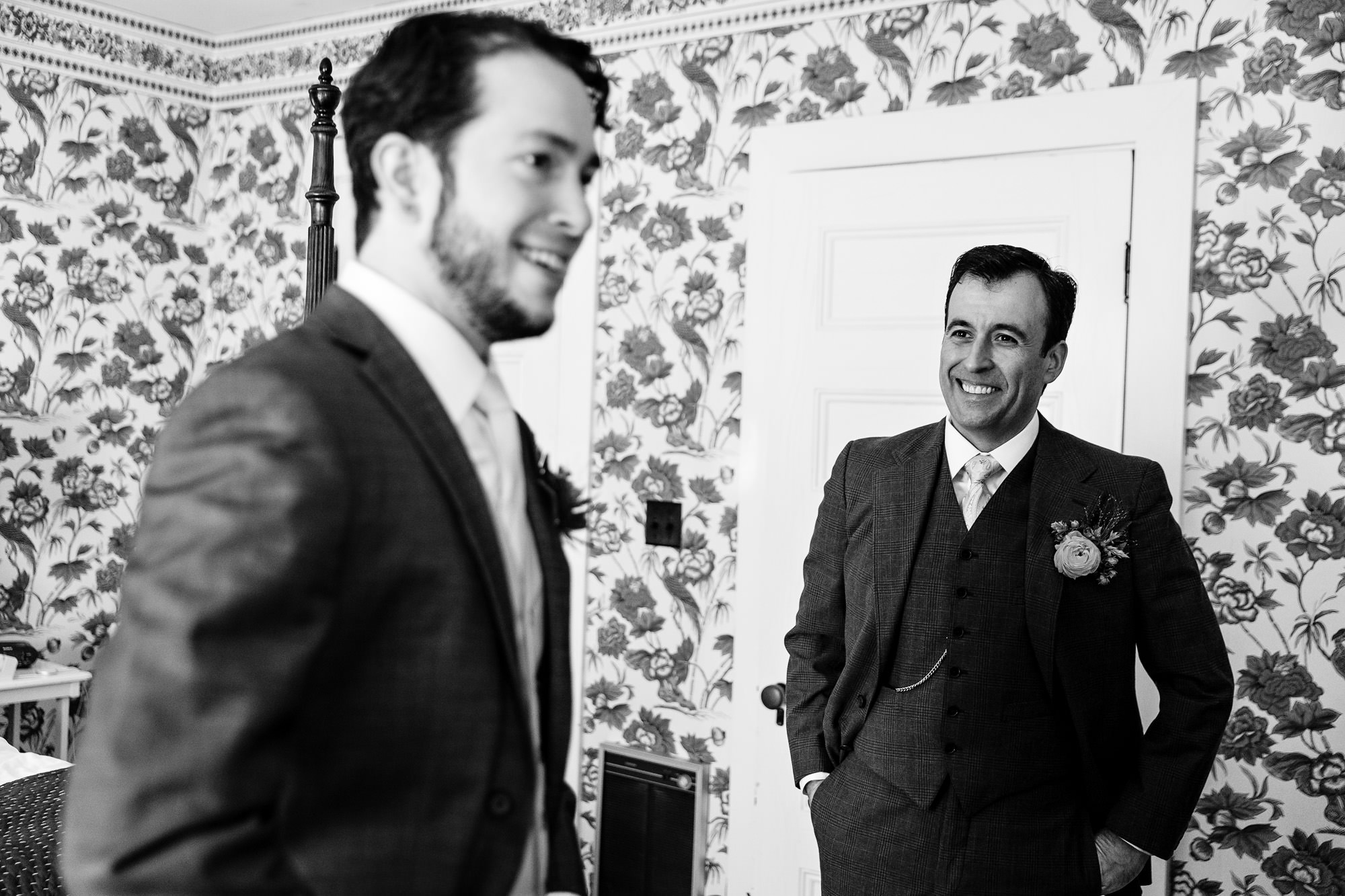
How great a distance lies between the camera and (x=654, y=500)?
9.78 ft

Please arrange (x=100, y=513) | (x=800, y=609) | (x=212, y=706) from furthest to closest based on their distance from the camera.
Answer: (x=100, y=513) → (x=800, y=609) → (x=212, y=706)

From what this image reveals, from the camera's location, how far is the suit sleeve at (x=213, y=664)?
0.60 metres

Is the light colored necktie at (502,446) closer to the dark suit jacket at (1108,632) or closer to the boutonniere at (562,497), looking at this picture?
the boutonniere at (562,497)

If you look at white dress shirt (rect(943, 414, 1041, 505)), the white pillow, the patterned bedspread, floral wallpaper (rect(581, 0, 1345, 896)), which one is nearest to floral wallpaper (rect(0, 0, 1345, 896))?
floral wallpaper (rect(581, 0, 1345, 896))

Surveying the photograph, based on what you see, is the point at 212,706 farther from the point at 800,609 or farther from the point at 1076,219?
the point at 1076,219

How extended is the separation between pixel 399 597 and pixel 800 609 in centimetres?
148

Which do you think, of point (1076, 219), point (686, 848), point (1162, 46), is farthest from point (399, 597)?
point (686, 848)

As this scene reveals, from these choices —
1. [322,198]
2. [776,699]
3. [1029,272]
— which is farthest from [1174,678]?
[322,198]

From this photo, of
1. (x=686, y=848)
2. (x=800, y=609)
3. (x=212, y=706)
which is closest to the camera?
(x=212, y=706)

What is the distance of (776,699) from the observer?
269 centimetres

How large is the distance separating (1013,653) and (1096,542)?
215 millimetres

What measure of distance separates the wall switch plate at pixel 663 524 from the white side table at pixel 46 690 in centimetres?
183

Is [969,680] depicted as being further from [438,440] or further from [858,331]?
[438,440]

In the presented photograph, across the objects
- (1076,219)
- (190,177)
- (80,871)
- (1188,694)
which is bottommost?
(1188,694)
